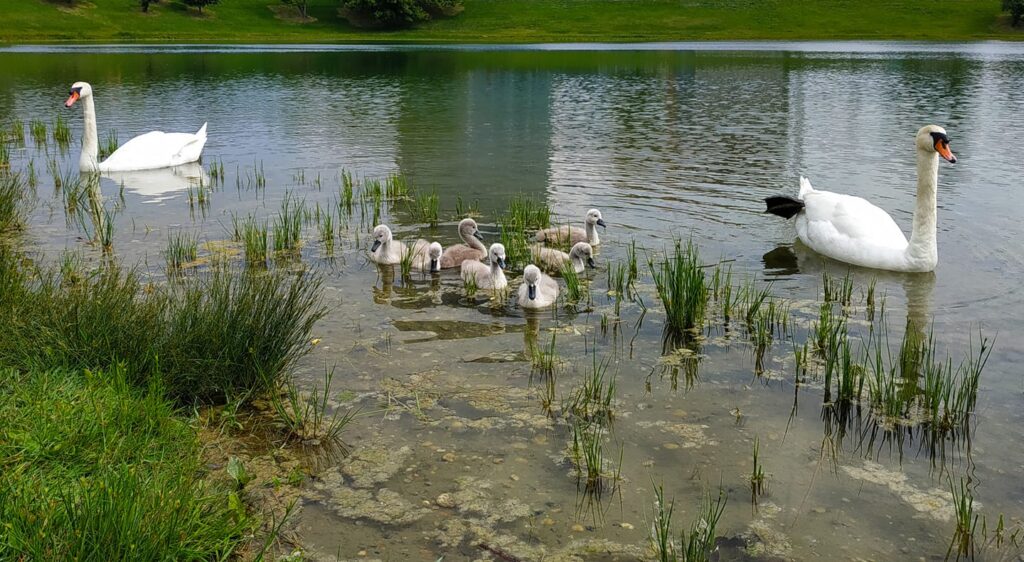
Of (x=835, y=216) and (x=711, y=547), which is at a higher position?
(x=835, y=216)

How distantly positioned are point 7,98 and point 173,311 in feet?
97.2

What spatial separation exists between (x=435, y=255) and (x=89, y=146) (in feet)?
31.7

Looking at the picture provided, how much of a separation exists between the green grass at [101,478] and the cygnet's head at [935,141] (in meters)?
8.40

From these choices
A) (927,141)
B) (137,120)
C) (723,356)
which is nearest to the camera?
(723,356)

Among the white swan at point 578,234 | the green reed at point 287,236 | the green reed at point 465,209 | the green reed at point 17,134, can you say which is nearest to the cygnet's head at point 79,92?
the green reed at point 17,134

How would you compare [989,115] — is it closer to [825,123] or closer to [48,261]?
[825,123]

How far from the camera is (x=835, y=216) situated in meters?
11.4

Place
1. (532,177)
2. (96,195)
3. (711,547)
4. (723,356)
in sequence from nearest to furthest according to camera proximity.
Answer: (711,547), (723,356), (96,195), (532,177)

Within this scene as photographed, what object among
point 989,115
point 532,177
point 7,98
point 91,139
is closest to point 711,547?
point 532,177

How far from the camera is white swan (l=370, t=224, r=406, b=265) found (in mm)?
10945

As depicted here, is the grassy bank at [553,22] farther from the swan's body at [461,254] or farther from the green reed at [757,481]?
the green reed at [757,481]

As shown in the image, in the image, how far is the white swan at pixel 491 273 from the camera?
32.7ft

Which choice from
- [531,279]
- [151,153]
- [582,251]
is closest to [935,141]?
[582,251]

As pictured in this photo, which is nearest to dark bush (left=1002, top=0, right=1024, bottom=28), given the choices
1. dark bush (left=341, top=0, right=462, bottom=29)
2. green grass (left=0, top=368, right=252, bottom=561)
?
dark bush (left=341, top=0, right=462, bottom=29)
